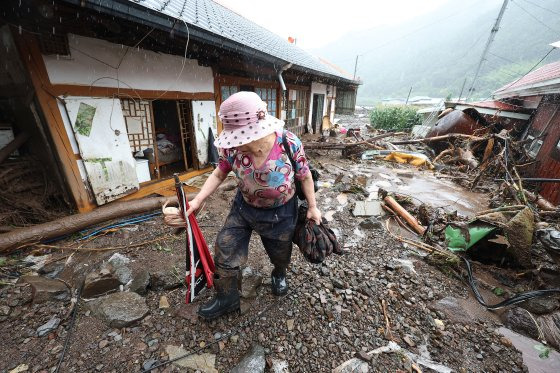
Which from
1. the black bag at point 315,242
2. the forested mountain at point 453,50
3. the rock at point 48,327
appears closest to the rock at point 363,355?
the black bag at point 315,242

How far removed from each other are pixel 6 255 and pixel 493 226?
653cm

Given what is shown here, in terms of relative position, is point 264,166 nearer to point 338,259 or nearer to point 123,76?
point 338,259

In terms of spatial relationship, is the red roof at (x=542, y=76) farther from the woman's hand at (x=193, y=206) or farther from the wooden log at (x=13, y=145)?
the wooden log at (x=13, y=145)

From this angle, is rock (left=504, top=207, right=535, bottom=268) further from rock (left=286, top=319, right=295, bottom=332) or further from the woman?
rock (left=286, top=319, right=295, bottom=332)

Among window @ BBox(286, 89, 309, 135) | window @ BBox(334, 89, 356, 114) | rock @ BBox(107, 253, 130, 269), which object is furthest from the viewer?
window @ BBox(334, 89, 356, 114)

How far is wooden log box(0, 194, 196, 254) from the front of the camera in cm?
327

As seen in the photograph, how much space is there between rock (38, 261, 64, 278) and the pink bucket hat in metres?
3.09

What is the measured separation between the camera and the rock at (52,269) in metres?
3.03

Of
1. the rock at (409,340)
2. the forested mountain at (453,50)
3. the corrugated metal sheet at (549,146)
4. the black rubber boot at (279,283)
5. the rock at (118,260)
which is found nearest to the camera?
the rock at (409,340)

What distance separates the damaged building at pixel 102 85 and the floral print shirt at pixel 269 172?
8.58 feet

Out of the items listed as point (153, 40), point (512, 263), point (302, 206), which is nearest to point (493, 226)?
point (512, 263)

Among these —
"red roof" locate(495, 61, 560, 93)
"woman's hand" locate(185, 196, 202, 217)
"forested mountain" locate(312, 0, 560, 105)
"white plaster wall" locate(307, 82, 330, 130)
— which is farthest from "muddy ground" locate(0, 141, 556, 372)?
"forested mountain" locate(312, 0, 560, 105)

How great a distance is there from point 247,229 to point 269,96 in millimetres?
7892

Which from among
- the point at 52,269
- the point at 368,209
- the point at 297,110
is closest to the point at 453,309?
the point at 368,209
